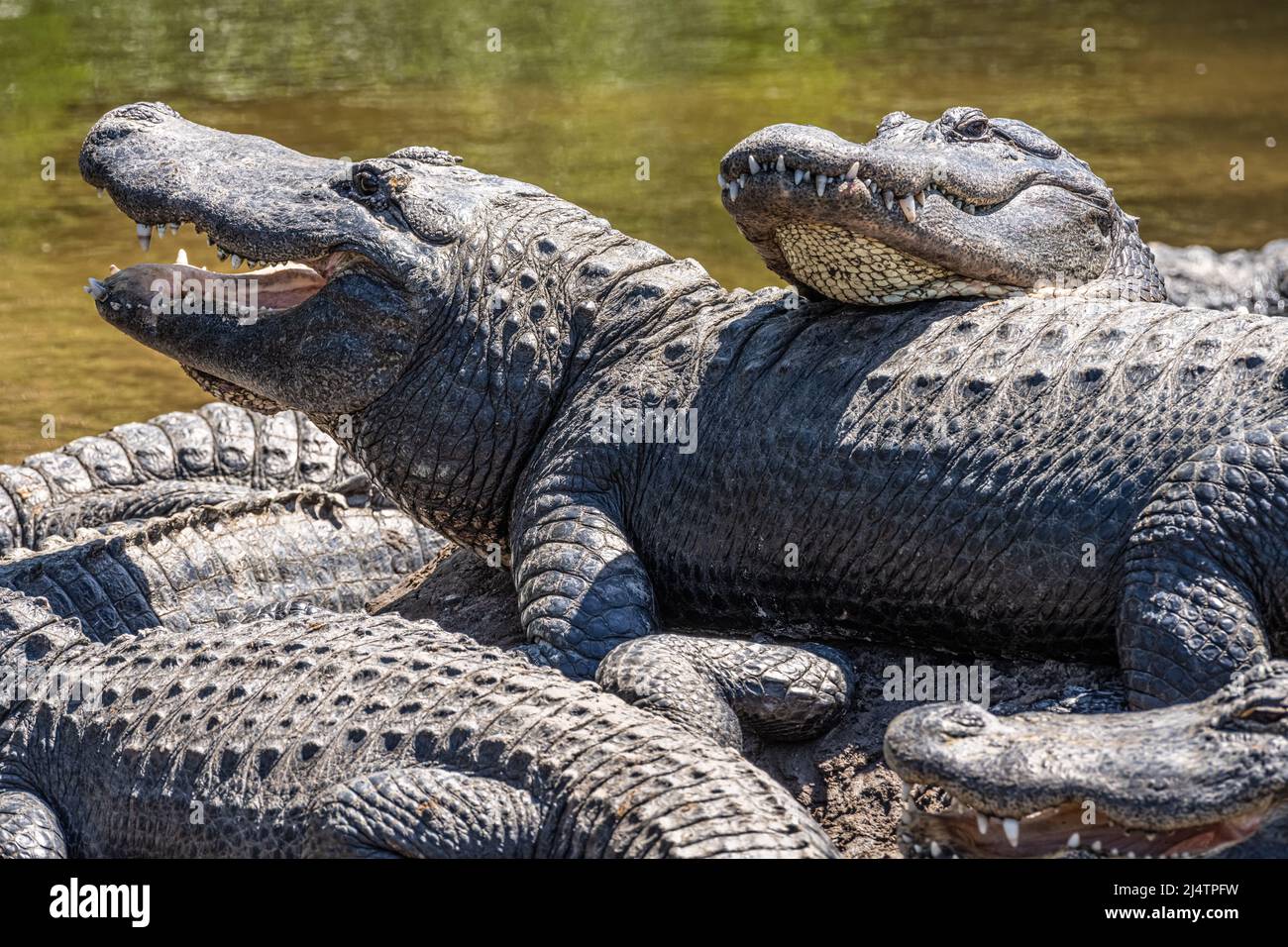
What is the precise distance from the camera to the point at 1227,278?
386 inches

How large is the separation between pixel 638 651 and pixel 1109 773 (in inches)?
60.7

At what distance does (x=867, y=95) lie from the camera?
1673cm

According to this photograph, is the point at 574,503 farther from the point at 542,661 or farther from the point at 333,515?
the point at 333,515

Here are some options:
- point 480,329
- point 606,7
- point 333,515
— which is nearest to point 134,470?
point 333,515

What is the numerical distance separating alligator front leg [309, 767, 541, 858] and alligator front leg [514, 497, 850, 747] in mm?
579

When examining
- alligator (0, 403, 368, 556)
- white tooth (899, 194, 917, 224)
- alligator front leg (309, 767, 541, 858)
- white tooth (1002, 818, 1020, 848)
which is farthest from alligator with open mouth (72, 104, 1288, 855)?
alligator (0, 403, 368, 556)

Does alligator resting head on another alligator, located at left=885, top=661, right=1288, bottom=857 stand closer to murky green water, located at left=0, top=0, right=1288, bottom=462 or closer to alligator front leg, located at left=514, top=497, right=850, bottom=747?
alligator front leg, located at left=514, top=497, right=850, bottom=747

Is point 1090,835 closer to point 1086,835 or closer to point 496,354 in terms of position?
point 1086,835

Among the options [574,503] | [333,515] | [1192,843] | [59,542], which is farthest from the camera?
[333,515]

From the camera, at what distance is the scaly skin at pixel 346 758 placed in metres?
3.53

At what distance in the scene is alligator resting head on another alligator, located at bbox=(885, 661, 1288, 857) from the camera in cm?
317

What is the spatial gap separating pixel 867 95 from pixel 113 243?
786 cm

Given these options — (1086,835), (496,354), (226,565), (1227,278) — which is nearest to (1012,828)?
(1086,835)

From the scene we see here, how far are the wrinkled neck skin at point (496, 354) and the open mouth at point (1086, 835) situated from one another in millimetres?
2261
